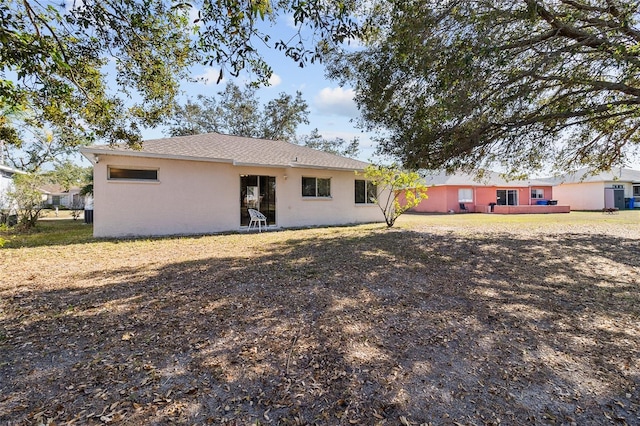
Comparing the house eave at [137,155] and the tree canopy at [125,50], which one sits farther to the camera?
the house eave at [137,155]

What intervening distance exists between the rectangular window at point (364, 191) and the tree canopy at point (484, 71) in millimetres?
6057

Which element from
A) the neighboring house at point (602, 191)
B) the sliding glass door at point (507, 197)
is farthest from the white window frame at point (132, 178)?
the neighboring house at point (602, 191)

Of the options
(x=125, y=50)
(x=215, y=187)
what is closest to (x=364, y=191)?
(x=215, y=187)

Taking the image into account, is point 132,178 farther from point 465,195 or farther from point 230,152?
point 465,195

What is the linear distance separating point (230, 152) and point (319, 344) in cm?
1072

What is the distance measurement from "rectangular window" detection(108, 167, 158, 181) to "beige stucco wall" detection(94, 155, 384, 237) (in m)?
0.17

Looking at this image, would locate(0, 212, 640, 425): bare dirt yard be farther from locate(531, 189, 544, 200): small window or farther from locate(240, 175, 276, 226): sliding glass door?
locate(531, 189, 544, 200): small window

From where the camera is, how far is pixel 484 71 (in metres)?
6.28

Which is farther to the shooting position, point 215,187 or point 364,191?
point 364,191

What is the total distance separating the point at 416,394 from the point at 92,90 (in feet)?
24.8

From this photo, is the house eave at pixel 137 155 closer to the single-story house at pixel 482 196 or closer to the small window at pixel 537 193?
the single-story house at pixel 482 196

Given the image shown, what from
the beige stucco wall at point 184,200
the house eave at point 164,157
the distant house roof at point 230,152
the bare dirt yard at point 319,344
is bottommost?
the bare dirt yard at point 319,344

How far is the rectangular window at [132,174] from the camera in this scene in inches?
411

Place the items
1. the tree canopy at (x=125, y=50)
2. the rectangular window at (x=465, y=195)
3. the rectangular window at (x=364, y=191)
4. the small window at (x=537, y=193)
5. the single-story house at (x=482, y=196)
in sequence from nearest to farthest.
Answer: the tree canopy at (x=125, y=50)
the rectangular window at (x=364, y=191)
the single-story house at (x=482, y=196)
the rectangular window at (x=465, y=195)
the small window at (x=537, y=193)
